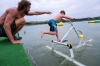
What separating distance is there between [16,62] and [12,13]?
179cm

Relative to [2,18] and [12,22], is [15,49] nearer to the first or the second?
[12,22]

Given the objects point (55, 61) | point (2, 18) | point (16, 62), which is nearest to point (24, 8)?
point (2, 18)

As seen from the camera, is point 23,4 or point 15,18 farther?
point 15,18

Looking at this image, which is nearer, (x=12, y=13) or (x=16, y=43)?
(x=12, y=13)

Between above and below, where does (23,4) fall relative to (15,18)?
above

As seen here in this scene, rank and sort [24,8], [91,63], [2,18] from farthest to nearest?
[91,63], [2,18], [24,8]

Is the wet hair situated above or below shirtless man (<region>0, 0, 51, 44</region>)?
above

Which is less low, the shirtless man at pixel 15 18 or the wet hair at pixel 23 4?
the wet hair at pixel 23 4

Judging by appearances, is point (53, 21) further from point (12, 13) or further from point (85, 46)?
point (12, 13)

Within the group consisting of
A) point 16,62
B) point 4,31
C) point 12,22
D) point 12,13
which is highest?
point 12,13

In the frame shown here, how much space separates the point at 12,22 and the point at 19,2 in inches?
28.9

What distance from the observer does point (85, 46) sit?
10250 millimetres

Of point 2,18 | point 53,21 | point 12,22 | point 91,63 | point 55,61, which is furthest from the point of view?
point 53,21

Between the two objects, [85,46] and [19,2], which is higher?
[19,2]
